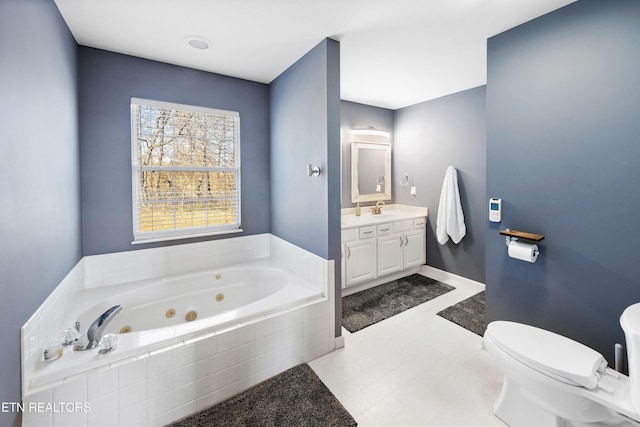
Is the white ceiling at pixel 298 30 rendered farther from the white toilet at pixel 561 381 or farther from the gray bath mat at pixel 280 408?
the gray bath mat at pixel 280 408

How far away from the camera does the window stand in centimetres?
245

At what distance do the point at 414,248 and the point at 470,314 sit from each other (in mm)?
1158

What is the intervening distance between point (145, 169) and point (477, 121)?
141 inches

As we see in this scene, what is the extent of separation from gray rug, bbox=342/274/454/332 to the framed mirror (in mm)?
1251

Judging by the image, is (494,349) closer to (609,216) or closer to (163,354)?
(609,216)

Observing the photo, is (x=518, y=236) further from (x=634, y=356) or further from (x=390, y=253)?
(x=390, y=253)

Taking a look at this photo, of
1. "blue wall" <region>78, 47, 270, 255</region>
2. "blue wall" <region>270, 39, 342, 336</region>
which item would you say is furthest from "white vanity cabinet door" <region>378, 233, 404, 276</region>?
"blue wall" <region>78, 47, 270, 255</region>

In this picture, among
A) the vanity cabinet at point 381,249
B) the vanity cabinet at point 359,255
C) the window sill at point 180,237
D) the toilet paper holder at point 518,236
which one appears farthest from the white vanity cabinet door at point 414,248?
the window sill at point 180,237

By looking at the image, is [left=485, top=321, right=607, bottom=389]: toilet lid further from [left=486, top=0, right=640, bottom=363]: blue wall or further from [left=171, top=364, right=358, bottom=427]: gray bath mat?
[left=171, top=364, right=358, bottom=427]: gray bath mat

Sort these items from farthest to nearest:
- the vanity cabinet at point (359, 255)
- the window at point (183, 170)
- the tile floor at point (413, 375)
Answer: the vanity cabinet at point (359, 255) < the window at point (183, 170) < the tile floor at point (413, 375)

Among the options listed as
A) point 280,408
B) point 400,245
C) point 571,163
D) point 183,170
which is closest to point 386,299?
point 400,245

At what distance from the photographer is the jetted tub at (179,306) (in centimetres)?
149

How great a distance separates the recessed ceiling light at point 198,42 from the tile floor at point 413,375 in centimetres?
261

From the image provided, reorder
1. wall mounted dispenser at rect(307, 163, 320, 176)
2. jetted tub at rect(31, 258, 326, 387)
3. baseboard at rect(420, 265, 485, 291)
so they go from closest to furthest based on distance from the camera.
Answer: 1. jetted tub at rect(31, 258, 326, 387)
2. wall mounted dispenser at rect(307, 163, 320, 176)
3. baseboard at rect(420, 265, 485, 291)
